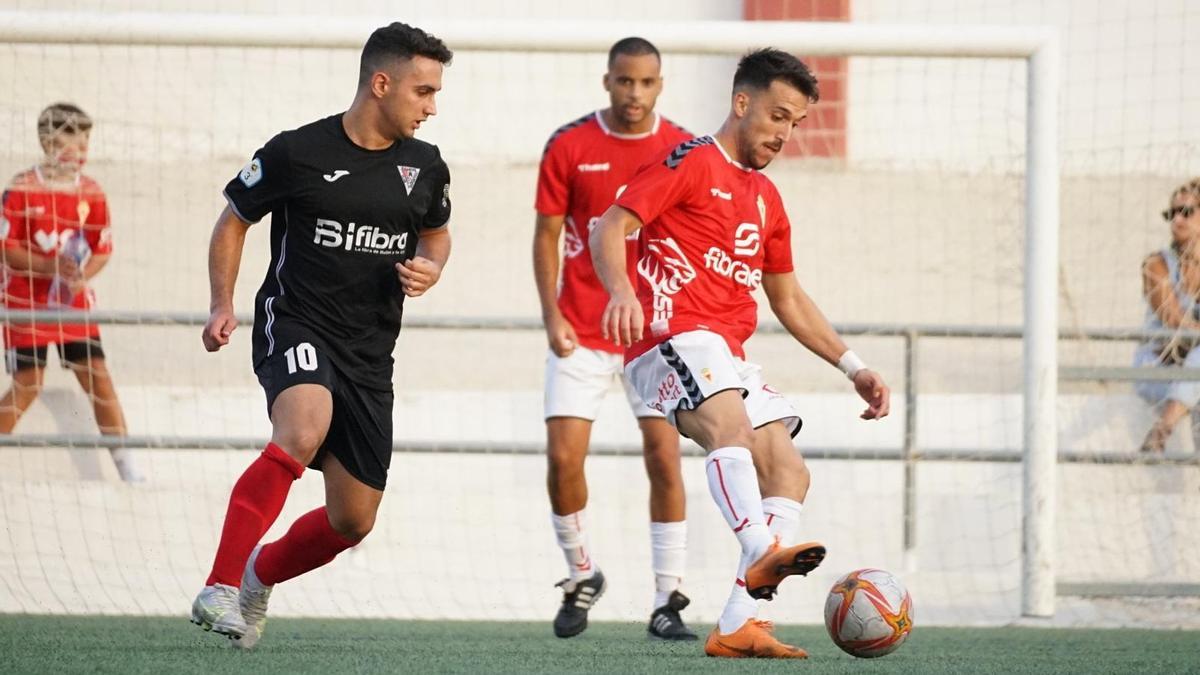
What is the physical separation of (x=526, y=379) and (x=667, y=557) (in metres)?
5.51

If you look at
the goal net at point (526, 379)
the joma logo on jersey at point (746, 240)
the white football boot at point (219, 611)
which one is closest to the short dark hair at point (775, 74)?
the joma logo on jersey at point (746, 240)

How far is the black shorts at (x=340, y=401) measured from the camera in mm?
4824

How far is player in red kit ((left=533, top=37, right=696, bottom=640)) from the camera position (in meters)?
6.45

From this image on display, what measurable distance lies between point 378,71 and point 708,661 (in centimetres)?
206

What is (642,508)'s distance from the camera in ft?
29.3

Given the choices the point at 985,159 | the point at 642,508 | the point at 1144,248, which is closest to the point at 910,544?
the point at 642,508

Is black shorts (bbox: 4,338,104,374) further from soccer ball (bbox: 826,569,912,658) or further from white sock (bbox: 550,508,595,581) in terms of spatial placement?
soccer ball (bbox: 826,569,912,658)

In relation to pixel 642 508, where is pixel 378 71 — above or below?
above

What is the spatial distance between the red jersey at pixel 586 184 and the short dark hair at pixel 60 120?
7.67 ft

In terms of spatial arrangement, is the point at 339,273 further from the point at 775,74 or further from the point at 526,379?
the point at 526,379

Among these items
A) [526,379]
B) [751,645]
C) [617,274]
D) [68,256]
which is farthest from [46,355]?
[751,645]

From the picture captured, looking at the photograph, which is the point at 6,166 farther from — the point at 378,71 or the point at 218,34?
the point at 378,71

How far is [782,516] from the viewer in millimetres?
5094

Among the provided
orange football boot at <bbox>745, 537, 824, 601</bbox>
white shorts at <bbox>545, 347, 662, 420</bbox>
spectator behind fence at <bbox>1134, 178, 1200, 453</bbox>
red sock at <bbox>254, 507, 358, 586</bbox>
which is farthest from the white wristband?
spectator behind fence at <bbox>1134, 178, 1200, 453</bbox>
